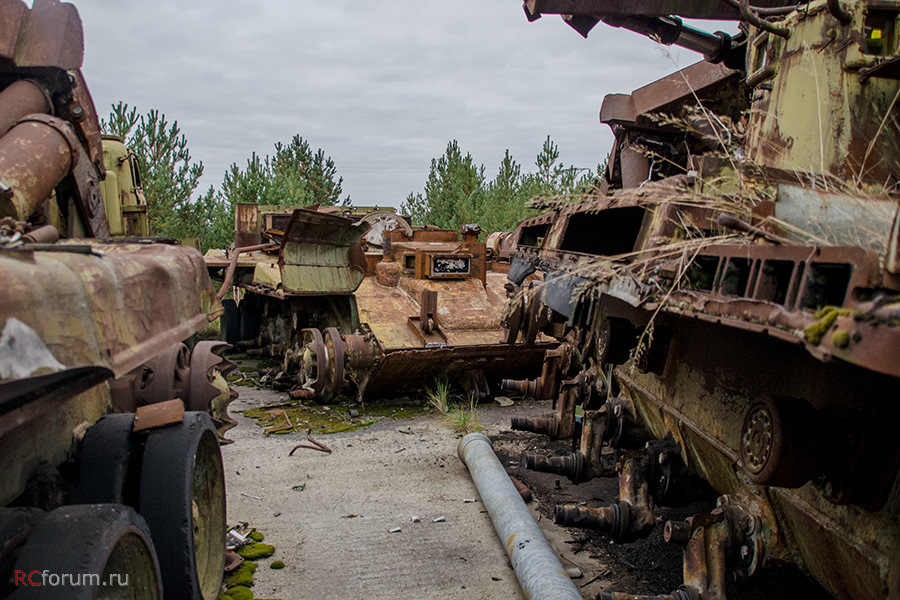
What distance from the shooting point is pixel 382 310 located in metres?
8.70

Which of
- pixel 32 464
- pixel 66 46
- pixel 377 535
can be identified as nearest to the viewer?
pixel 32 464

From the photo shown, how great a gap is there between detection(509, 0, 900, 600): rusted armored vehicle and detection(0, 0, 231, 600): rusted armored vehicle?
1.75 metres

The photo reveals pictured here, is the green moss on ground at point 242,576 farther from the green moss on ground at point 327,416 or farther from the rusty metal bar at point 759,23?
the rusty metal bar at point 759,23

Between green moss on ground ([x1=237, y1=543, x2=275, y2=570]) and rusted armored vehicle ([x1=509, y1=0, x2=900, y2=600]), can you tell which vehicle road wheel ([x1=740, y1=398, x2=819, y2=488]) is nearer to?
rusted armored vehicle ([x1=509, y1=0, x2=900, y2=600])

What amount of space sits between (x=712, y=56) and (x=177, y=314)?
13.7ft

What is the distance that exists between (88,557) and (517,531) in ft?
9.14

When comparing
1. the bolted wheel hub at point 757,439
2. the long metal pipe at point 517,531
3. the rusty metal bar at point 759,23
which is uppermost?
the rusty metal bar at point 759,23

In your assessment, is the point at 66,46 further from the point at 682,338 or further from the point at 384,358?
the point at 384,358

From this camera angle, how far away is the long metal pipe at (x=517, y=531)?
12.4ft

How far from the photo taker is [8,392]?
1.66 meters

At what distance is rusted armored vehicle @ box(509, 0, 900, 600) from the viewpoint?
2.33m

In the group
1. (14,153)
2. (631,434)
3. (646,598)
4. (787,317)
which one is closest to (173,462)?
(14,153)

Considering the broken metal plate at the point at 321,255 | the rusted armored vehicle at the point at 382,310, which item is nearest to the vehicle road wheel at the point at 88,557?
the rusted armored vehicle at the point at 382,310

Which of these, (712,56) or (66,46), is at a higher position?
(712,56)
